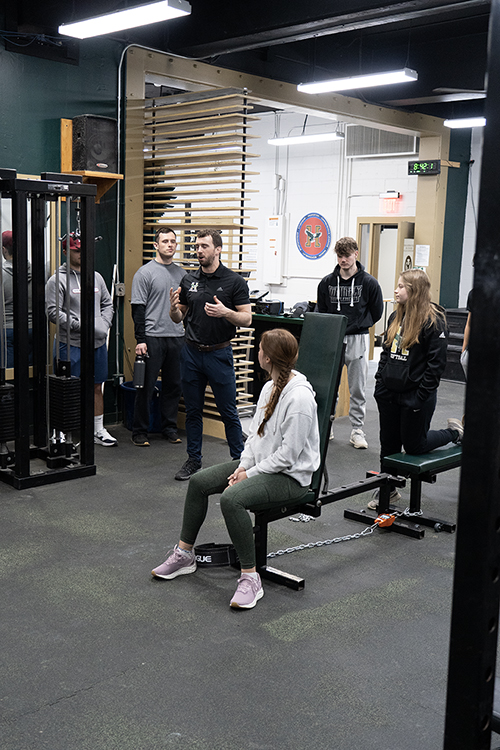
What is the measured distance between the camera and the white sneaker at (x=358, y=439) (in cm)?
613

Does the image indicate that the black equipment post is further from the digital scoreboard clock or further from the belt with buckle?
the digital scoreboard clock

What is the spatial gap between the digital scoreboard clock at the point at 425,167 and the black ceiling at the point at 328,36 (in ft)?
2.49

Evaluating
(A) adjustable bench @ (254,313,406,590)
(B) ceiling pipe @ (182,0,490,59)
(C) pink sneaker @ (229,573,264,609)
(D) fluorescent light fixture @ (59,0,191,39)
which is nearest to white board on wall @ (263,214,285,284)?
(B) ceiling pipe @ (182,0,490,59)

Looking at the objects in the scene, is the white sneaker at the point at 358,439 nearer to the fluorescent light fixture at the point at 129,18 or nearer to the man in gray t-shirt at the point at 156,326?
the man in gray t-shirt at the point at 156,326

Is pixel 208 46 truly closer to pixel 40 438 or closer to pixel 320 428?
pixel 40 438

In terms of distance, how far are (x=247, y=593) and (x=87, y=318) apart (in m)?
2.51

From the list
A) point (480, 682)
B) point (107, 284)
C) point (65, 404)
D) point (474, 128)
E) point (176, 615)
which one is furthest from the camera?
point (474, 128)

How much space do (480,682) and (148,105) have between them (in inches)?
255

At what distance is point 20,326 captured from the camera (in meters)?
4.81

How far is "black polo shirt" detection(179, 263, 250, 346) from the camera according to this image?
5.02 metres

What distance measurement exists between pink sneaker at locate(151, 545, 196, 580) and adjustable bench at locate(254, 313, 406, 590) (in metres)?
0.34

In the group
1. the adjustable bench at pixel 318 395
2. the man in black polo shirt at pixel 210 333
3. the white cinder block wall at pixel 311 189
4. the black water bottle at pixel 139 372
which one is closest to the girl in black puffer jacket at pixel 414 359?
the adjustable bench at pixel 318 395

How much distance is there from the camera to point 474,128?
10539mm

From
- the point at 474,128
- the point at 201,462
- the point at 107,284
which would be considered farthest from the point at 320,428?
the point at 474,128
